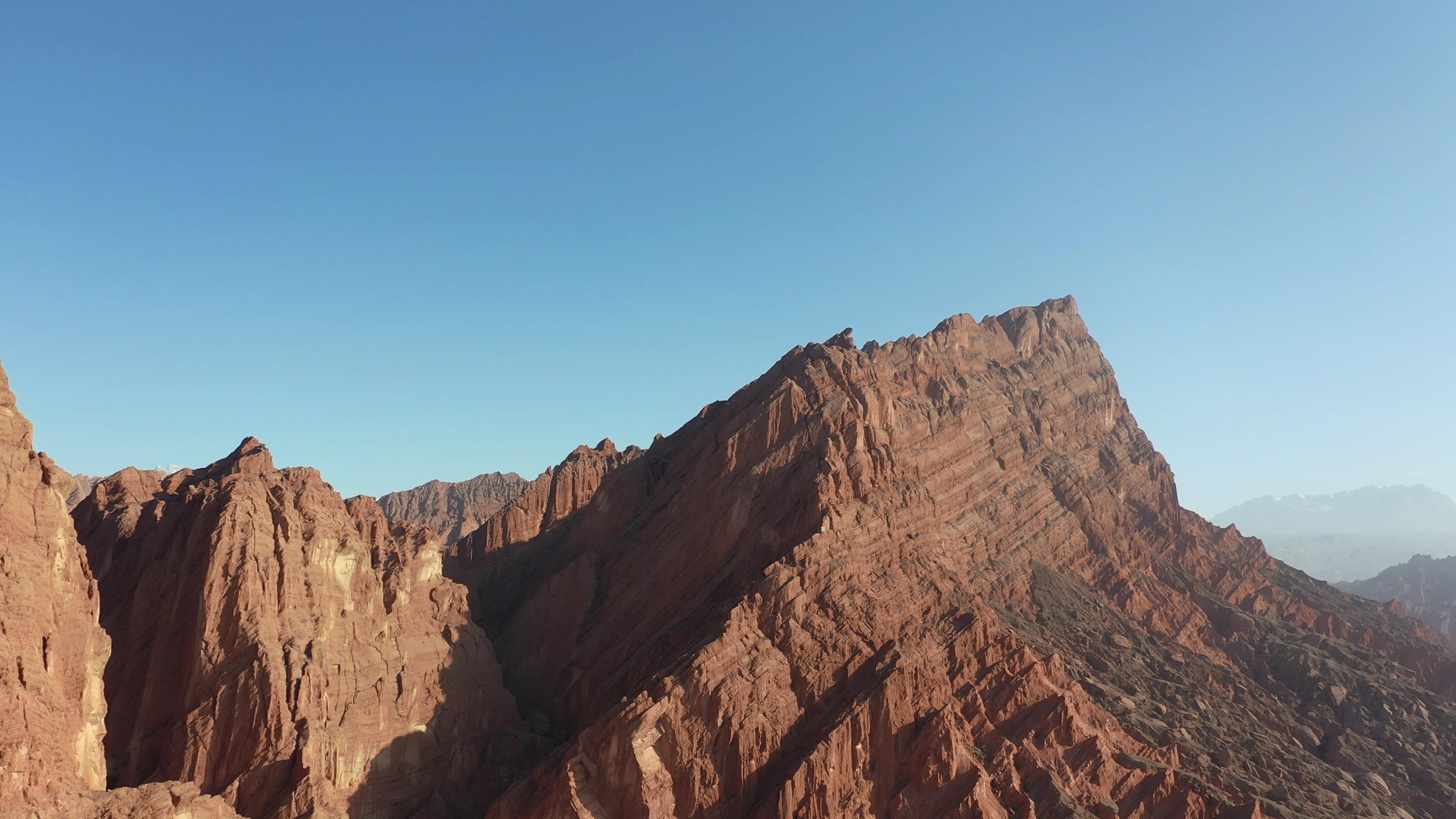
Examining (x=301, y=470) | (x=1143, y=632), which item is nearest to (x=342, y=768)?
(x=301, y=470)

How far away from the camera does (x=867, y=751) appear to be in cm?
5891

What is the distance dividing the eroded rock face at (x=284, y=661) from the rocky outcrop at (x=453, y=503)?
107 metres

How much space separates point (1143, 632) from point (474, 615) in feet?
220

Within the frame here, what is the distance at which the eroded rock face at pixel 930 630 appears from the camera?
2286 inches

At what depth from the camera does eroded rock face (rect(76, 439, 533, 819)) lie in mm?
55344

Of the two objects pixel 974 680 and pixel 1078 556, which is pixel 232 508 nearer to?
pixel 974 680

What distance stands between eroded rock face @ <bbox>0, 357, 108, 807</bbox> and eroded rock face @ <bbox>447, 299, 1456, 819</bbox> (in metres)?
24.9

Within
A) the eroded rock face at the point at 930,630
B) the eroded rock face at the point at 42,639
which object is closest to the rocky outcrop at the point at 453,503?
the eroded rock face at the point at 930,630

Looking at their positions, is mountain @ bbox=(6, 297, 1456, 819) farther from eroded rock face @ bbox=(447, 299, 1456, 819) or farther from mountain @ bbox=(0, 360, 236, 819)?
mountain @ bbox=(0, 360, 236, 819)

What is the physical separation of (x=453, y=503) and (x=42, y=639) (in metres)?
151

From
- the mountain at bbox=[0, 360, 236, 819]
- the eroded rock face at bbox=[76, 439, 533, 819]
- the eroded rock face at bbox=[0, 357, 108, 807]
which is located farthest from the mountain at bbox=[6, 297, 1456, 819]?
the eroded rock face at bbox=[0, 357, 108, 807]

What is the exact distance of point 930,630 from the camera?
226 feet

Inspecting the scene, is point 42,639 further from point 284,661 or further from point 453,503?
point 453,503

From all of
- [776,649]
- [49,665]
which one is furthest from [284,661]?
[776,649]
